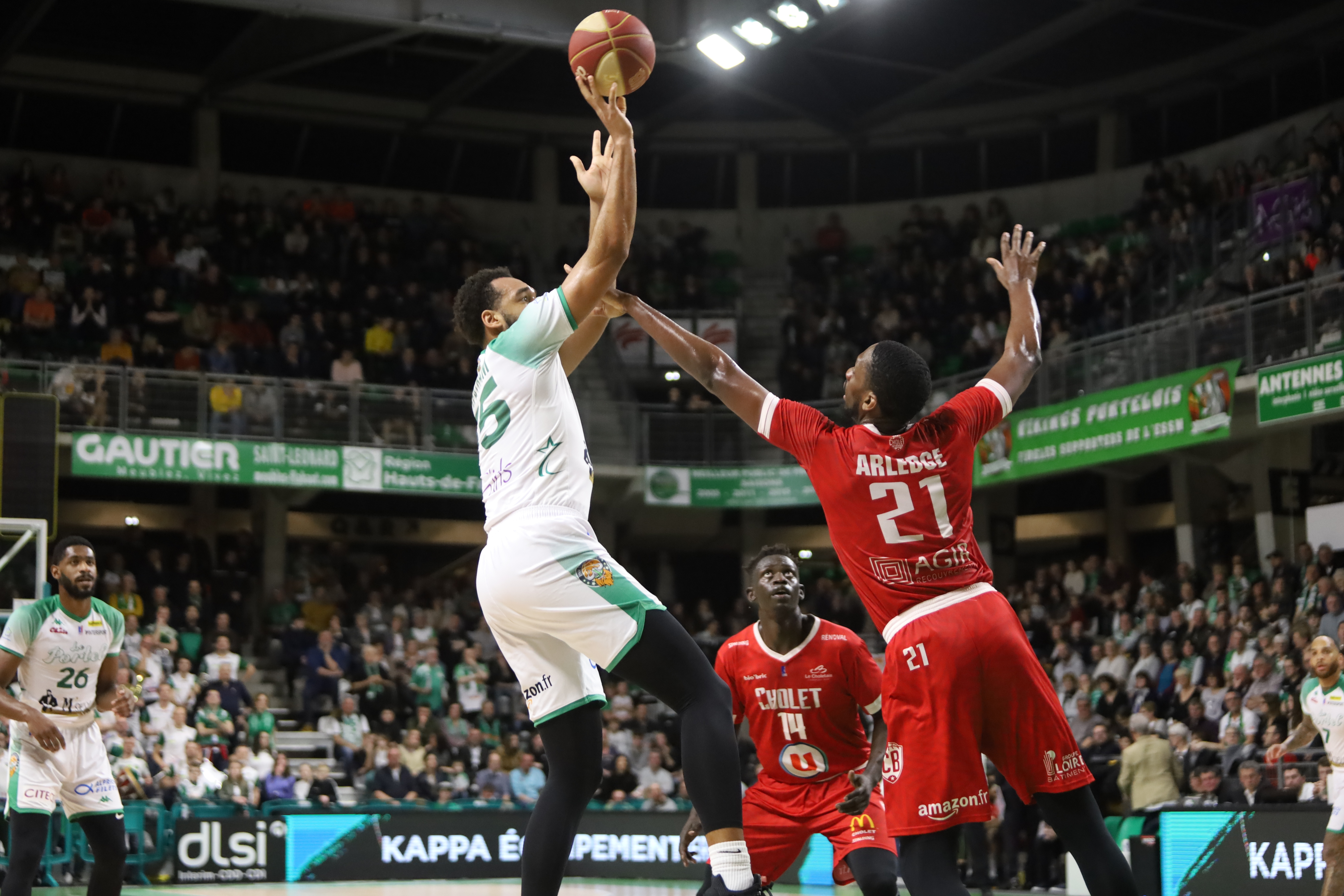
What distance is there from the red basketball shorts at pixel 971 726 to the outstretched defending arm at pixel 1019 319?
3.25ft

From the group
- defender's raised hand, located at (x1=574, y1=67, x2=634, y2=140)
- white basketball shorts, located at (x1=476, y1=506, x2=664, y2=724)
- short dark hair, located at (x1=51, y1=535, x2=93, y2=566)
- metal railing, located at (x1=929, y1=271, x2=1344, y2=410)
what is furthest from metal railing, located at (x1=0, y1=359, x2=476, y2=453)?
white basketball shorts, located at (x1=476, y1=506, x2=664, y2=724)

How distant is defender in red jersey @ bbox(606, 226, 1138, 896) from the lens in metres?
5.30

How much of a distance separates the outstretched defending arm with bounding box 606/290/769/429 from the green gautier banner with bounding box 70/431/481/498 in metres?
17.0

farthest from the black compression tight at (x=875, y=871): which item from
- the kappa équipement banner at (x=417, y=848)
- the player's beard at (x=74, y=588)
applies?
the kappa équipement banner at (x=417, y=848)

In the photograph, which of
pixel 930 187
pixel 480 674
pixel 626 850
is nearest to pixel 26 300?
pixel 480 674

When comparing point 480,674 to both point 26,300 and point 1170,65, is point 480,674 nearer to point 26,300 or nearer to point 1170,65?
point 26,300

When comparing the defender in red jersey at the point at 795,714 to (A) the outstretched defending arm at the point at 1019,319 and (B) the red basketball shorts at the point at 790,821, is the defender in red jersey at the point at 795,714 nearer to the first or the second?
(B) the red basketball shorts at the point at 790,821

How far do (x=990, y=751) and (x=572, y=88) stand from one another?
25.9m

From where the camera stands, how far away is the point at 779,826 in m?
7.72

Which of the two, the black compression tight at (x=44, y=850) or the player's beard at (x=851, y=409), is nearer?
the player's beard at (x=851, y=409)

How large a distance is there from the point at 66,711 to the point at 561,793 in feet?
12.9

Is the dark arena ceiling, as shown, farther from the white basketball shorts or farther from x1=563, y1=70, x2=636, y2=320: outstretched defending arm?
the white basketball shorts

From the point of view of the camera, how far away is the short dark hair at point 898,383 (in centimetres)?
550

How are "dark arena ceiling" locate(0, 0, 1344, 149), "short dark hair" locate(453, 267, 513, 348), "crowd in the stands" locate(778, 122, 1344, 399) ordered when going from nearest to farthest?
"short dark hair" locate(453, 267, 513, 348), "crowd in the stands" locate(778, 122, 1344, 399), "dark arena ceiling" locate(0, 0, 1344, 149)
